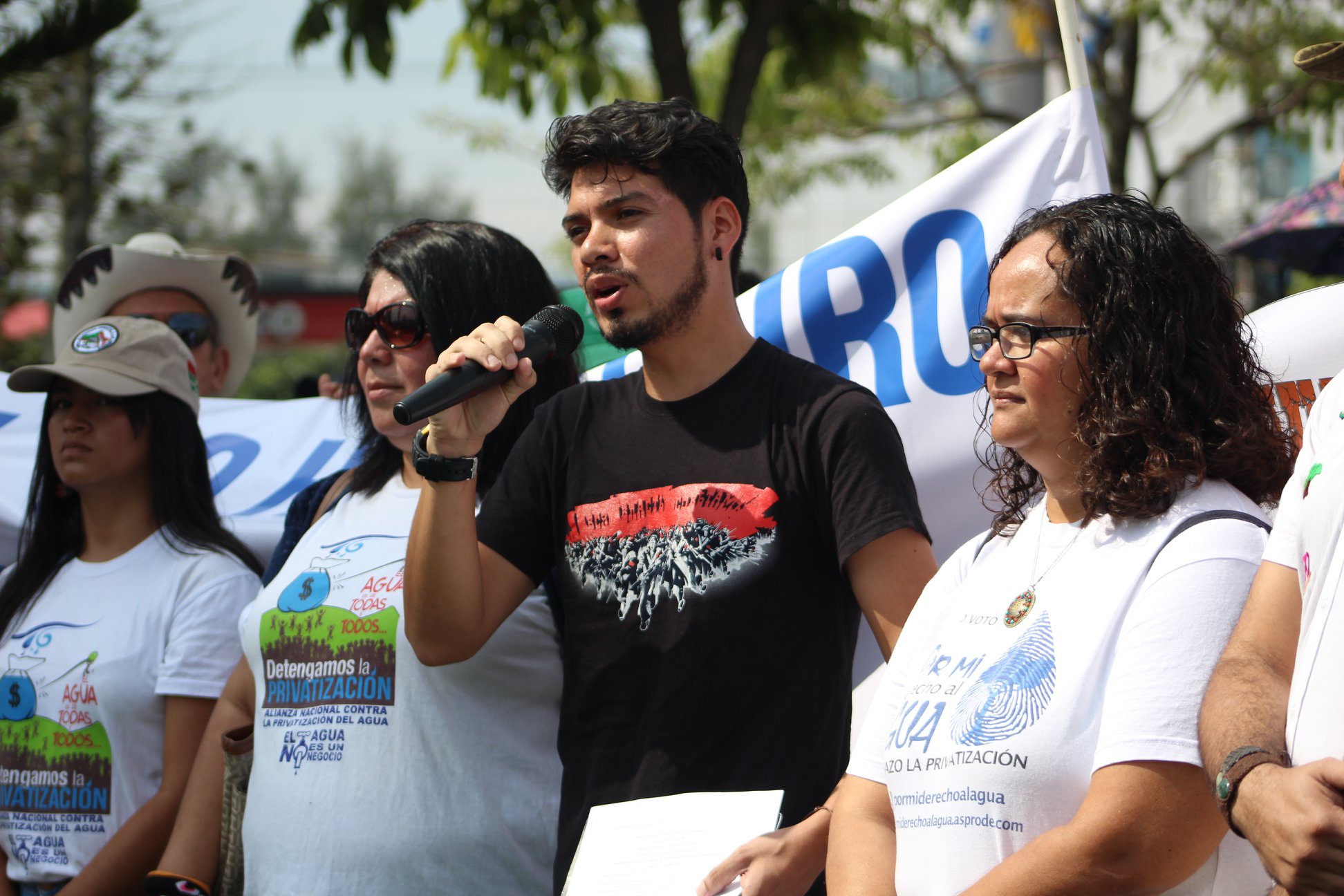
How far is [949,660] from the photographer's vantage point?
7.04 feet

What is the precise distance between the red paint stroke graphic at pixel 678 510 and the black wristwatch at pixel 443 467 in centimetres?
21

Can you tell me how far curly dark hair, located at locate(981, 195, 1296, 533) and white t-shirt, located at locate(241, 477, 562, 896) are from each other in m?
1.25

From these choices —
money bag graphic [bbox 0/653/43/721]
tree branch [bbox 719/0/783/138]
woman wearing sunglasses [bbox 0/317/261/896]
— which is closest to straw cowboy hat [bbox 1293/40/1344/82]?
woman wearing sunglasses [bbox 0/317/261/896]

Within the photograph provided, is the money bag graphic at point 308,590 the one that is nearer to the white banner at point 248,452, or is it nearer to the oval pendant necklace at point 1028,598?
the white banner at point 248,452

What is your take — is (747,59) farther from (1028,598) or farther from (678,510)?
(1028,598)

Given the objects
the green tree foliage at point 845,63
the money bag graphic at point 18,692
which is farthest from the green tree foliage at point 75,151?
the money bag graphic at point 18,692

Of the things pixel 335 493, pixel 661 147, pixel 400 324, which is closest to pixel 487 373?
pixel 661 147

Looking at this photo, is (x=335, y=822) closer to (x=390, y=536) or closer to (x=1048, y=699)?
(x=390, y=536)

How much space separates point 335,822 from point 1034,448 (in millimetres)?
1517

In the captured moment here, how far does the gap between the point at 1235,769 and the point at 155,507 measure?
112 inches

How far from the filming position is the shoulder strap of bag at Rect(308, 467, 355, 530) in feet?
10.8

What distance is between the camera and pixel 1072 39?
313 cm

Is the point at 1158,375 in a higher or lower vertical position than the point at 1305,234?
lower

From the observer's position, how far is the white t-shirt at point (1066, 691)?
6.19 feet
